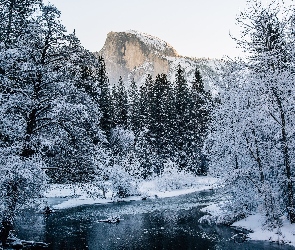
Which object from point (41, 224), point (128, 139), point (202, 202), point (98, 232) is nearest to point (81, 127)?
point (98, 232)

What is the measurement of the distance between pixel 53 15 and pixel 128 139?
1709 inches

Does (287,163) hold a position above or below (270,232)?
above

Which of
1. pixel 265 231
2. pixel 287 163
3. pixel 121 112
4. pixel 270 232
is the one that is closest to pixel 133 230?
pixel 265 231

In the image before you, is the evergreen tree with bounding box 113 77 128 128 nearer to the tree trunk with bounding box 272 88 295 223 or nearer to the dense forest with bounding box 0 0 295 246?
the dense forest with bounding box 0 0 295 246

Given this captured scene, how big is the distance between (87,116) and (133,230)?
10654mm

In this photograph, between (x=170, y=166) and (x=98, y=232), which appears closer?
(x=98, y=232)

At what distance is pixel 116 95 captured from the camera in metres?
70.5

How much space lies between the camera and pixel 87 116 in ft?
42.0

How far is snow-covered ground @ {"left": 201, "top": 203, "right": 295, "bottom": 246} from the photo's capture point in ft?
52.1

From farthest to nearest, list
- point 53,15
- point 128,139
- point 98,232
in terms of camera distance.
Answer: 1. point 128,139
2. point 98,232
3. point 53,15

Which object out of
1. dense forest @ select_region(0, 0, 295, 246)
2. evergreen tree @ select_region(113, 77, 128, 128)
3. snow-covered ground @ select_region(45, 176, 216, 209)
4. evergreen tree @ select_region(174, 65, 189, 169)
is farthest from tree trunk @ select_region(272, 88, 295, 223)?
evergreen tree @ select_region(113, 77, 128, 128)

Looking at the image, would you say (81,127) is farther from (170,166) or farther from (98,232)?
(170,166)

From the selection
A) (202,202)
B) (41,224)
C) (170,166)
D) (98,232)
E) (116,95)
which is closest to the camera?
(98,232)

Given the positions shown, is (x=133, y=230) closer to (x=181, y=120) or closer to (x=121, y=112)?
(x=181, y=120)
